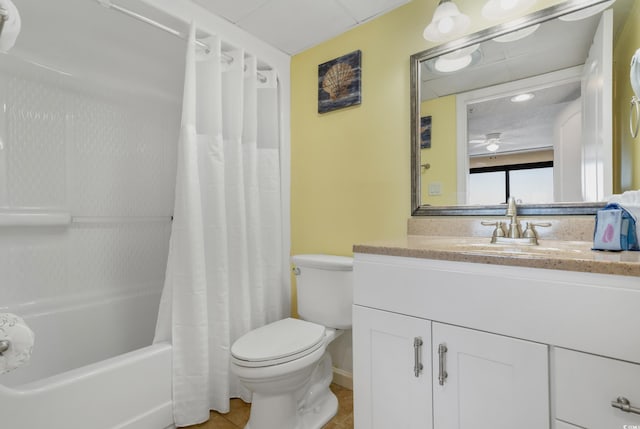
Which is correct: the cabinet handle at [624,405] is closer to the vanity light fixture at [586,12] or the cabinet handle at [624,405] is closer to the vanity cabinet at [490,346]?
the vanity cabinet at [490,346]

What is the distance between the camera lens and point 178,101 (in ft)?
7.45

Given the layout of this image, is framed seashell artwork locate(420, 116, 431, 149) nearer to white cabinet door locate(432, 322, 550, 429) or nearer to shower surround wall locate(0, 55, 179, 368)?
white cabinet door locate(432, 322, 550, 429)

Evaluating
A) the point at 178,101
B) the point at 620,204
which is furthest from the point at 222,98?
the point at 620,204

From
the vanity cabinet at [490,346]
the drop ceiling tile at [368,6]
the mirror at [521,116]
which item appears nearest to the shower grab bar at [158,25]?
the drop ceiling tile at [368,6]

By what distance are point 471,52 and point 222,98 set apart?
4.34 feet

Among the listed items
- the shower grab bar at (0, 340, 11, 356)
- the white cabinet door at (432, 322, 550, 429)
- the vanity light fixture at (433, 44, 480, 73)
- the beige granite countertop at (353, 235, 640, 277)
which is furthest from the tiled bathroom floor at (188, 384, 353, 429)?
the vanity light fixture at (433, 44, 480, 73)

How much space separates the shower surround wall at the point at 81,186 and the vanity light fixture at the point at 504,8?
2075 mm

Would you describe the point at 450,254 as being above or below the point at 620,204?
below

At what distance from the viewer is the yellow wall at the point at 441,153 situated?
1.52 m

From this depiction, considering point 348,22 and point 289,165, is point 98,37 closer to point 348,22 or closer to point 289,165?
point 289,165

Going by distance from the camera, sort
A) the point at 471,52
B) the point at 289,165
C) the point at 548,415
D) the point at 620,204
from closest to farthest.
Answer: the point at 548,415, the point at 620,204, the point at 471,52, the point at 289,165

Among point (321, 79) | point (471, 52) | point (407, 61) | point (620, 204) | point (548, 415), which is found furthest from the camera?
point (321, 79)

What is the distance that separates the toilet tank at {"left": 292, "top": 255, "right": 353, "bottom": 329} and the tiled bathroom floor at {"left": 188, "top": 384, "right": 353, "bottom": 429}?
44 centimetres

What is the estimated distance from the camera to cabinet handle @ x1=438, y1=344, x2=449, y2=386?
3.16 ft
